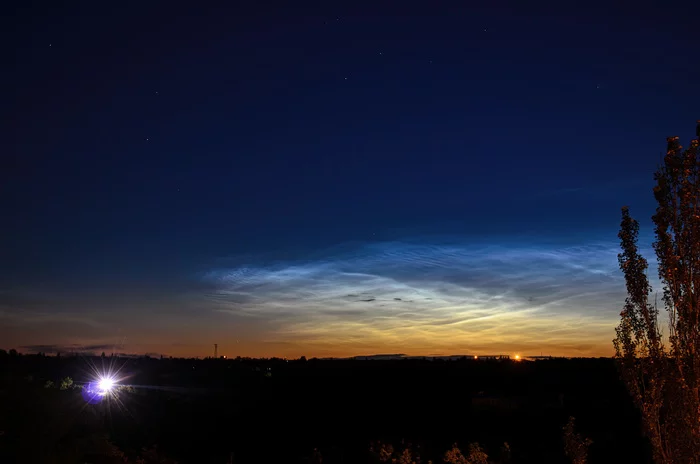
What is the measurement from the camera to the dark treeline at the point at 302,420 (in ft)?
86.6

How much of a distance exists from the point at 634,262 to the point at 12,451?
69.6ft

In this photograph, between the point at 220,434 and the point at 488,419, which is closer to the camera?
the point at 220,434

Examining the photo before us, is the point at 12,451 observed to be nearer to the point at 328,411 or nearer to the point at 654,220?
the point at 654,220

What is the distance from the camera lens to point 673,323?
1130 cm

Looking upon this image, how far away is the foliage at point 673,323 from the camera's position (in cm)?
1092

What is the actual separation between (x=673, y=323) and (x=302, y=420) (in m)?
38.2

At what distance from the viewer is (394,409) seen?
54.8 metres

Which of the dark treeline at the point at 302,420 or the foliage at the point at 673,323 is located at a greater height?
the foliage at the point at 673,323

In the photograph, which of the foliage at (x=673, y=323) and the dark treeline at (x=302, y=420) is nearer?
the foliage at (x=673, y=323)

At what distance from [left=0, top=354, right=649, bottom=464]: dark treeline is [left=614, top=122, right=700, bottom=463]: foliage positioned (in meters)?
15.8

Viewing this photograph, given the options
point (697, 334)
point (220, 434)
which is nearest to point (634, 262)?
point (697, 334)

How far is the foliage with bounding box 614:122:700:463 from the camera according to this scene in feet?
35.8

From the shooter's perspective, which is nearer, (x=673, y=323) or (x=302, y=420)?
(x=673, y=323)

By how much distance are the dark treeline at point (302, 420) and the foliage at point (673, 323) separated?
621 inches
